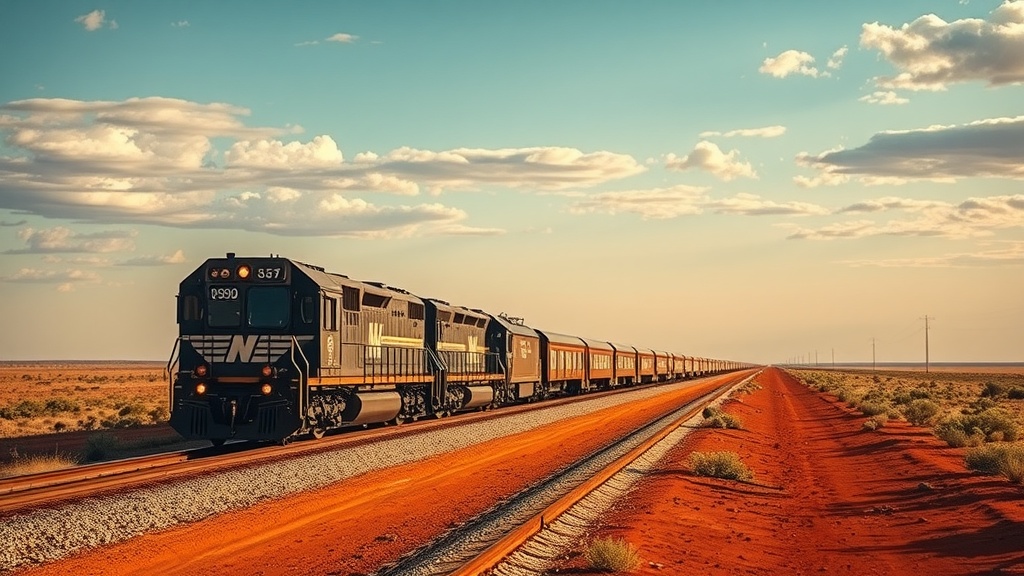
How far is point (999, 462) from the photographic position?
59.7 feet

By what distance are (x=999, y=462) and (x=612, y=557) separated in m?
11.8

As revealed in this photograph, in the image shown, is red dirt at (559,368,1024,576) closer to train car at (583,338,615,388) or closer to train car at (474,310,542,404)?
train car at (474,310,542,404)

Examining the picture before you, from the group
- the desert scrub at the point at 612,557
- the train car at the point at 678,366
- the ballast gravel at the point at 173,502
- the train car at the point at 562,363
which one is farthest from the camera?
the train car at the point at 678,366

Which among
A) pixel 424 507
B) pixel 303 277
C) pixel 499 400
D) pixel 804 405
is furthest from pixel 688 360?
pixel 424 507

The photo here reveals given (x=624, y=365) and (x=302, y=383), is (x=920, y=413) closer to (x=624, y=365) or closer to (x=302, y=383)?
(x=302, y=383)

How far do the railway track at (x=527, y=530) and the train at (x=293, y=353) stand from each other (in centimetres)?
717

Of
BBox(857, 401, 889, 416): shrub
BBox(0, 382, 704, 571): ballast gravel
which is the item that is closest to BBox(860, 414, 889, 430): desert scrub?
BBox(857, 401, 889, 416): shrub

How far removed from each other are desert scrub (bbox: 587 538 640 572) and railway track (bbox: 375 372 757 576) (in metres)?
0.52

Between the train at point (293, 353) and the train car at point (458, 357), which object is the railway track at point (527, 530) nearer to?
the train at point (293, 353)

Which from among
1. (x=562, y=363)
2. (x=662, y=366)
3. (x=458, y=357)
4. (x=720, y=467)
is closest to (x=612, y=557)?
(x=720, y=467)

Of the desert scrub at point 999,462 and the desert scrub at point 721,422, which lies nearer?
the desert scrub at point 999,462

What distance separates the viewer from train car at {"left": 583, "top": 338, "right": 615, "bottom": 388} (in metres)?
64.5

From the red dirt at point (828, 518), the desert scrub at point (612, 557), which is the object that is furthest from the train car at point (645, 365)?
the desert scrub at point (612, 557)

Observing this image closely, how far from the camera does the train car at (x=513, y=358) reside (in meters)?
43.8
